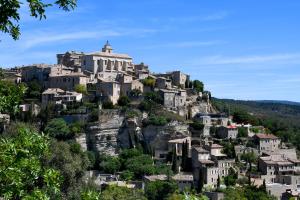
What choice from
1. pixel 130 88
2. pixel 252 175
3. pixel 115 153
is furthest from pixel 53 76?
pixel 252 175

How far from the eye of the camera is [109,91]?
59.6 meters

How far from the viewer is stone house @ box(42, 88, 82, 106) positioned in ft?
194

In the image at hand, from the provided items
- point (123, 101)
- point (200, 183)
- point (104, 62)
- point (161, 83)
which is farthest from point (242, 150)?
point (104, 62)

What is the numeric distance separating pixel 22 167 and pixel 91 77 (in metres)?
55.9

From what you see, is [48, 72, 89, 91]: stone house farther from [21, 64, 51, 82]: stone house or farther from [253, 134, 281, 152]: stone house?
[253, 134, 281, 152]: stone house

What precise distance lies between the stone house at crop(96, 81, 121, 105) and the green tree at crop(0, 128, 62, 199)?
50.5 m

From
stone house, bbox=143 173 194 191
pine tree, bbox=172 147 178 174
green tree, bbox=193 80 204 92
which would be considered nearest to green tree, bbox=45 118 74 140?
stone house, bbox=143 173 194 191

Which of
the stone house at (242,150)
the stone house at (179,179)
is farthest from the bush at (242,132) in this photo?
the stone house at (179,179)

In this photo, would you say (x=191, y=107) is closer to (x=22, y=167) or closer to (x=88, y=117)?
(x=88, y=117)

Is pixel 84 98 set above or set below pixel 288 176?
above

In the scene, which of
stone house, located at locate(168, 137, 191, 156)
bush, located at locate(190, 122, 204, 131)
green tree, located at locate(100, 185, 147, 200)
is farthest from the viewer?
bush, located at locate(190, 122, 204, 131)

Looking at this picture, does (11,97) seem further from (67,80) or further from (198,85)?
(198,85)

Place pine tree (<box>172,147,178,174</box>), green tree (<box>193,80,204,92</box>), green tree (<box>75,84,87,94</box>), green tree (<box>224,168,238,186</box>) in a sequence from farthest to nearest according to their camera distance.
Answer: green tree (<box>193,80,204,92</box>) < green tree (<box>75,84,87,94</box>) < pine tree (<box>172,147,178,174</box>) < green tree (<box>224,168,238,186</box>)

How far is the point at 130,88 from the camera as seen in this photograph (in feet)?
198
